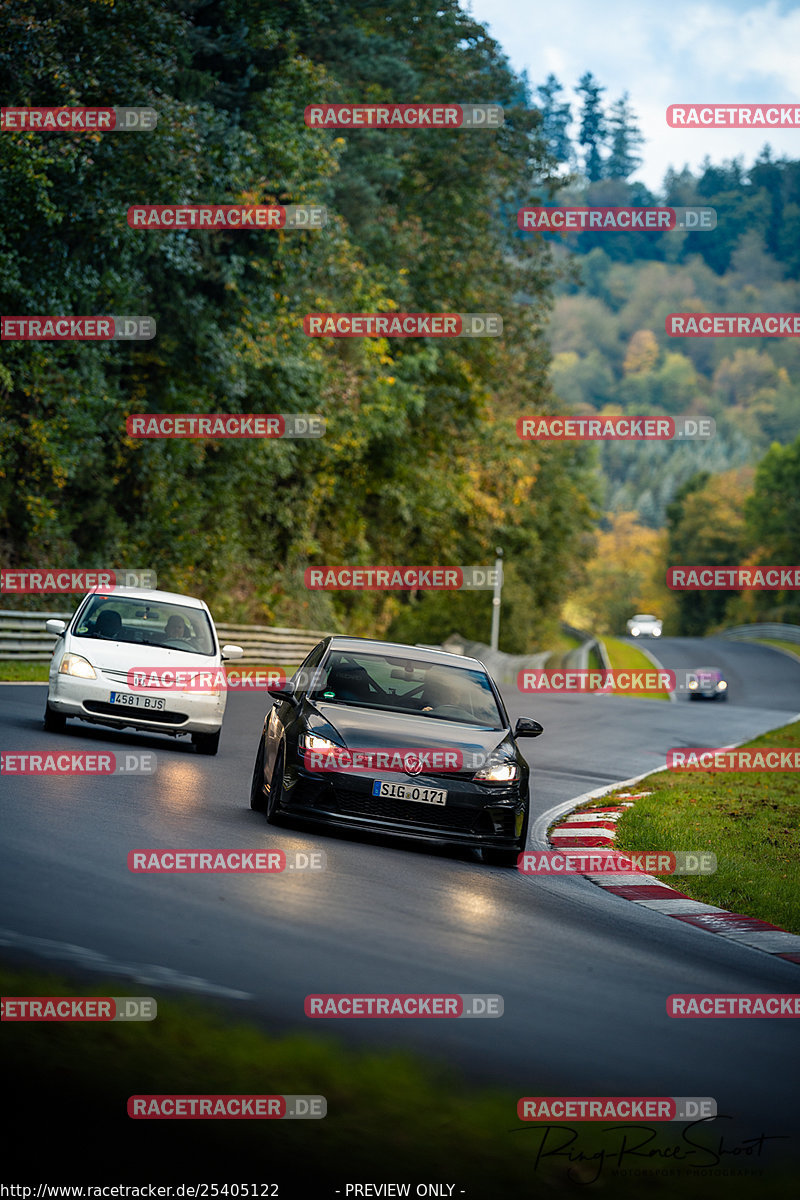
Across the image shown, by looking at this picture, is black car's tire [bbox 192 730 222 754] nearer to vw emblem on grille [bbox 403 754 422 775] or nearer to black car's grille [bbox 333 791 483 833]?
black car's grille [bbox 333 791 483 833]

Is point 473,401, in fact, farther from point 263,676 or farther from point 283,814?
point 283,814

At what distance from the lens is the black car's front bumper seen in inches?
420

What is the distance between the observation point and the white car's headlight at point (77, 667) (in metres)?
15.3

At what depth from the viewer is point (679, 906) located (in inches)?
414

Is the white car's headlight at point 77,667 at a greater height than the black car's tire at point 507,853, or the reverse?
the white car's headlight at point 77,667

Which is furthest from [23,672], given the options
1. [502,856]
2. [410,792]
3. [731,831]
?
[410,792]

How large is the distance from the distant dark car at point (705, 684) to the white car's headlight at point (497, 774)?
42146mm

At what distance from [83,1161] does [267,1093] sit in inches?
33.5

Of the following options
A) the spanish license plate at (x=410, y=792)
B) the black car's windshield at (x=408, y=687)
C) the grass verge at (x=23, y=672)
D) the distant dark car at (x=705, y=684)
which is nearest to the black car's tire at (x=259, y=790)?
the black car's windshield at (x=408, y=687)

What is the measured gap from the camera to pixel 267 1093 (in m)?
5.13

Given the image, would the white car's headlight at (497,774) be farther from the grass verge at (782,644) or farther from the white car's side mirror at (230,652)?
the grass verge at (782,644)

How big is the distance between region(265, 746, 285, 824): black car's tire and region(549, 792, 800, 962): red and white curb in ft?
7.68

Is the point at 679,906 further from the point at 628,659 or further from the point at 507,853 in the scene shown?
the point at 628,659

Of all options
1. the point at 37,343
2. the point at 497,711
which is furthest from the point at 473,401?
the point at 497,711
